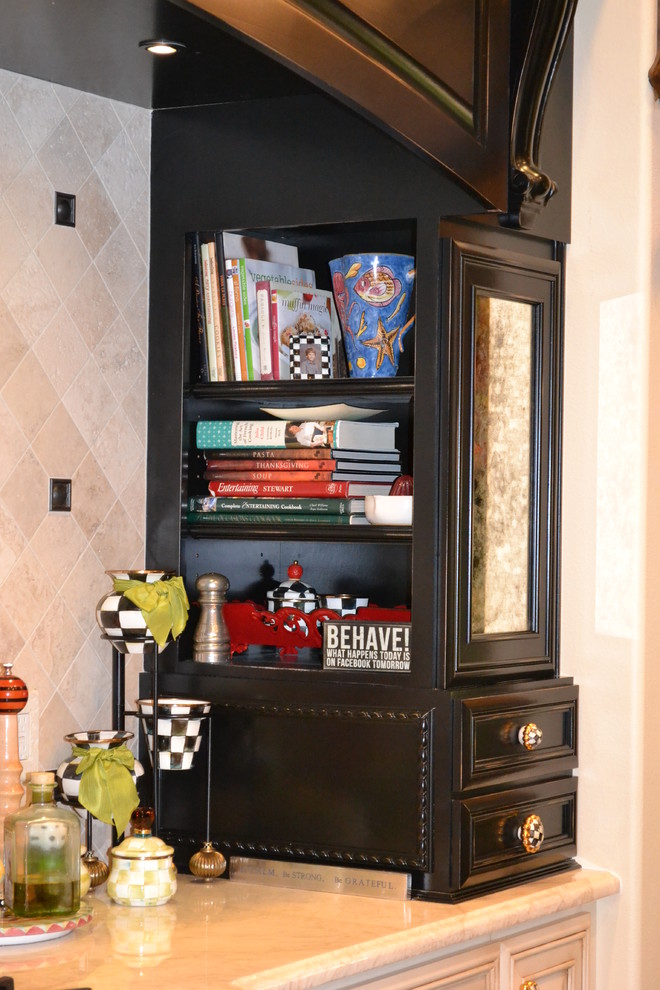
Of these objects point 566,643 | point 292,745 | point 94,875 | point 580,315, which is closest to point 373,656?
point 292,745

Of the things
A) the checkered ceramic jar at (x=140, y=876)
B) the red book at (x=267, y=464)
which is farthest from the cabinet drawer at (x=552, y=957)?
the red book at (x=267, y=464)

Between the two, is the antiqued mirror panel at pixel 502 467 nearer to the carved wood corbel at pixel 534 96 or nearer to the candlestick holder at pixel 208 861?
the carved wood corbel at pixel 534 96

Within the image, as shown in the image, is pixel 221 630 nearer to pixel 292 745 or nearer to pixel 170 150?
pixel 292 745

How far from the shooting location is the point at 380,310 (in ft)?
8.40

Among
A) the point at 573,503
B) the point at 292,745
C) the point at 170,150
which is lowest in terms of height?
the point at 292,745

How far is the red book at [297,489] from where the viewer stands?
2559mm

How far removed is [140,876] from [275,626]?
608 mm

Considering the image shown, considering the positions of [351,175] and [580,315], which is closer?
[351,175]

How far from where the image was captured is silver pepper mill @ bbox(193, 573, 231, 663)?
2621 millimetres

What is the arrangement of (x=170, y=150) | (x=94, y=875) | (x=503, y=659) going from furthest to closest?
(x=170, y=150), (x=503, y=659), (x=94, y=875)

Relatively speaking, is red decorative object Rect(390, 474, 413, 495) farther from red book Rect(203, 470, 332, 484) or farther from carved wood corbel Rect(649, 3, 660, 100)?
carved wood corbel Rect(649, 3, 660, 100)

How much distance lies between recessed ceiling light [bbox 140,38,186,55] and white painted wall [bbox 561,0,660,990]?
0.85m

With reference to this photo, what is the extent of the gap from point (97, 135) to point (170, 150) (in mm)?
160

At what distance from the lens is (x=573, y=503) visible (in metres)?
2.66
